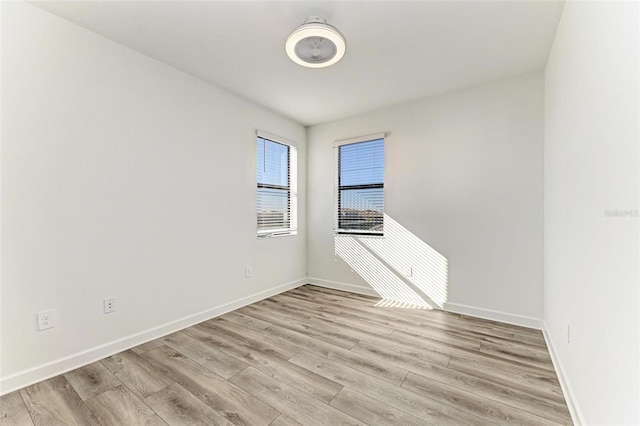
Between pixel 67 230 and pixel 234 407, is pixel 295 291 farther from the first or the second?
pixel 67 230

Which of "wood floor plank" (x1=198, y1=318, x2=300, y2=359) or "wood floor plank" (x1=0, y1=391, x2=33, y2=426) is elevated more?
"wood floor plank" (x1=198, y1=318, x2=300, y2=359)

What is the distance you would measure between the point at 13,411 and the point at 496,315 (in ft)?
12.3

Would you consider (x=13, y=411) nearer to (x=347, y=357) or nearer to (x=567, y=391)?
(x=347, y=357)

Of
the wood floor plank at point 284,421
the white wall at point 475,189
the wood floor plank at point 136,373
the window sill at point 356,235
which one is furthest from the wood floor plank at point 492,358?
the wood floor plank at point 136,373

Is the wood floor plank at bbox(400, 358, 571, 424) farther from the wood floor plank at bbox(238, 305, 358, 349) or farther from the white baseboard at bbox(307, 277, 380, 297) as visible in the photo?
the white baseboard at bbox(307, 277, 380, 297)

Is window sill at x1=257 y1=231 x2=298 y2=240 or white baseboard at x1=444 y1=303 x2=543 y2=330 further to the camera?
window sill at x1=257 y1=231 x2=298 y2=240

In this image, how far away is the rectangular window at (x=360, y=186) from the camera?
12.0 feet

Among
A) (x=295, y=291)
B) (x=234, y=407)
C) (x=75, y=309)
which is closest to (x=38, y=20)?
(x=75, y=309)

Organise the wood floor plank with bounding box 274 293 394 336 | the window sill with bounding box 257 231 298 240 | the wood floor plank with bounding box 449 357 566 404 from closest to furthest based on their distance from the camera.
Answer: the wood floor plank with bounding box 449 357 566 404, the wood floor plank with bounding box 274 293 394 336, the window sill with bounding box 257 231 298 240

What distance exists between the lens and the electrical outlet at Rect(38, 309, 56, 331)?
1831 millimetres

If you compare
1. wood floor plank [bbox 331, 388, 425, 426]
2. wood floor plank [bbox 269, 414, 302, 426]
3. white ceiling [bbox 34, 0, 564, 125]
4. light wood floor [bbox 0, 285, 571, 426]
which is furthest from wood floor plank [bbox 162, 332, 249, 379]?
white ceiling [bbox 34, 0, 564, 125]

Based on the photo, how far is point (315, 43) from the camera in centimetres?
196

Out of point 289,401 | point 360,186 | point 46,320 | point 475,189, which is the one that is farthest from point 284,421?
point 360,186

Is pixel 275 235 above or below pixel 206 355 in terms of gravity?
above
